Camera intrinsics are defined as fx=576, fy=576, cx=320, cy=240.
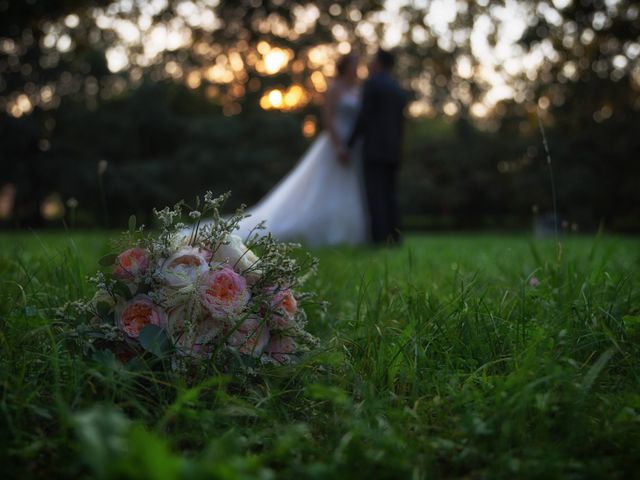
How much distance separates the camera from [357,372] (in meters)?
1.47

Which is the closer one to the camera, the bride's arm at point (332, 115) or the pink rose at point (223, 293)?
the pink rose at point (223, 293)

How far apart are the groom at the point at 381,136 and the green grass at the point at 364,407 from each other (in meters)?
4.91

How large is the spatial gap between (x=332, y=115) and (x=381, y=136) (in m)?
0.94

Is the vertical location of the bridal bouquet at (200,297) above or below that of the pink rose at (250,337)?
above

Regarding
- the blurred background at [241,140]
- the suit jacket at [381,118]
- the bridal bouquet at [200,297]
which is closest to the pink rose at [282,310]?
the bridal bouquet at [200,297]

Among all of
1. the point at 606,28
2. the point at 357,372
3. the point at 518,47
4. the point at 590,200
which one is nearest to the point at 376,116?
the point at 518,47

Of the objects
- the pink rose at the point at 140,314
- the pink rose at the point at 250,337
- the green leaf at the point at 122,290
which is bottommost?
the pink rose at the point at 250,337

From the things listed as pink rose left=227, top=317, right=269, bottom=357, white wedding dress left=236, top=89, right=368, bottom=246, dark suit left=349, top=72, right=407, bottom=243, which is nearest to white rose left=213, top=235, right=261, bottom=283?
pink rose left=227, top=317, right=269, bottom=357

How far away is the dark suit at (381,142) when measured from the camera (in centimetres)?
662

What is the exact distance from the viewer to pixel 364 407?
3.98 ft

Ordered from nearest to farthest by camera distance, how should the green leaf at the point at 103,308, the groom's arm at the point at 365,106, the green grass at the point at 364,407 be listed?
Result: the green grass at the point at 364,407 < the green leaf at the point at 103,308 < the groom's arm at the point at 365,106

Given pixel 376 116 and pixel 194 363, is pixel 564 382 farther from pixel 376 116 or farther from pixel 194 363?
pixel 376 116

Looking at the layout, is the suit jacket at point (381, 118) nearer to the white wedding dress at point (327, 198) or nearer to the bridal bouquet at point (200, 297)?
the white wedding dress at point (327, 198)

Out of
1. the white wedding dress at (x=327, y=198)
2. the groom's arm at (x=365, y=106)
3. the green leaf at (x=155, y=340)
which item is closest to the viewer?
the green leaf at (x=155, y=340)
